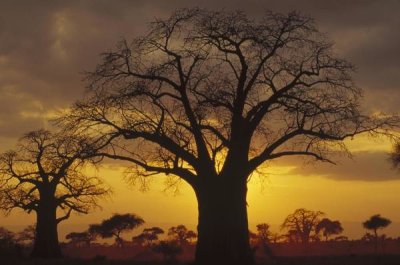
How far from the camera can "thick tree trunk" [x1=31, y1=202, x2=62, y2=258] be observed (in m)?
37.6

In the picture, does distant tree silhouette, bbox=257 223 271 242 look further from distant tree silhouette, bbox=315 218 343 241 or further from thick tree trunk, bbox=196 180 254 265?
thick tree trunk, bbox=196 180 254 265

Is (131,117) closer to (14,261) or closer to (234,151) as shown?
(234,151)

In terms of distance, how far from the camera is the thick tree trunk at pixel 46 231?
3756 cm

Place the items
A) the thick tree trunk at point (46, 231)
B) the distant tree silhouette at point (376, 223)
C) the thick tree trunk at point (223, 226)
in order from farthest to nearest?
1. the distant tree silhouette at point (376, 223)
2. the thick tree trunk at point (46, 231)
3. the thick tree trunk at point (223, 226)

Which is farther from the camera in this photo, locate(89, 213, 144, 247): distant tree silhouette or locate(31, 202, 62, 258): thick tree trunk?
locate(89, 213, 144, 247): distant tree silhouette

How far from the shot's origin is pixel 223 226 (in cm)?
2106

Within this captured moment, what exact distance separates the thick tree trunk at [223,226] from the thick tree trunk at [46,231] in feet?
60.8

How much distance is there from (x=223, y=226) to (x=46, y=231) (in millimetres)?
19717

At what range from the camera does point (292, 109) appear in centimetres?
2138

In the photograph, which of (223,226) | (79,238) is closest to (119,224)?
(79,238)

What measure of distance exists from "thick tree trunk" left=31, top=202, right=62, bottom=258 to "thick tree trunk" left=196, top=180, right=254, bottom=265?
729 inches

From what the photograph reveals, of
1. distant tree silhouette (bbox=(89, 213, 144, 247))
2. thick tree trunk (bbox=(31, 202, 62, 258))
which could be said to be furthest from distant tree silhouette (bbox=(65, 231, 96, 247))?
thick tree trunk (bbox=(31, 202, 62, 258))

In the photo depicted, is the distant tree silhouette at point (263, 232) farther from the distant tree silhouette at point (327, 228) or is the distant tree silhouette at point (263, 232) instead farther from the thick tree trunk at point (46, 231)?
the thick tree trunk at point (46, 231)

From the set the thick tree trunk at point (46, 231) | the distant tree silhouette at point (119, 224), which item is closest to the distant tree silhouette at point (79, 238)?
the distant tree silhouette at point (119, 224)
